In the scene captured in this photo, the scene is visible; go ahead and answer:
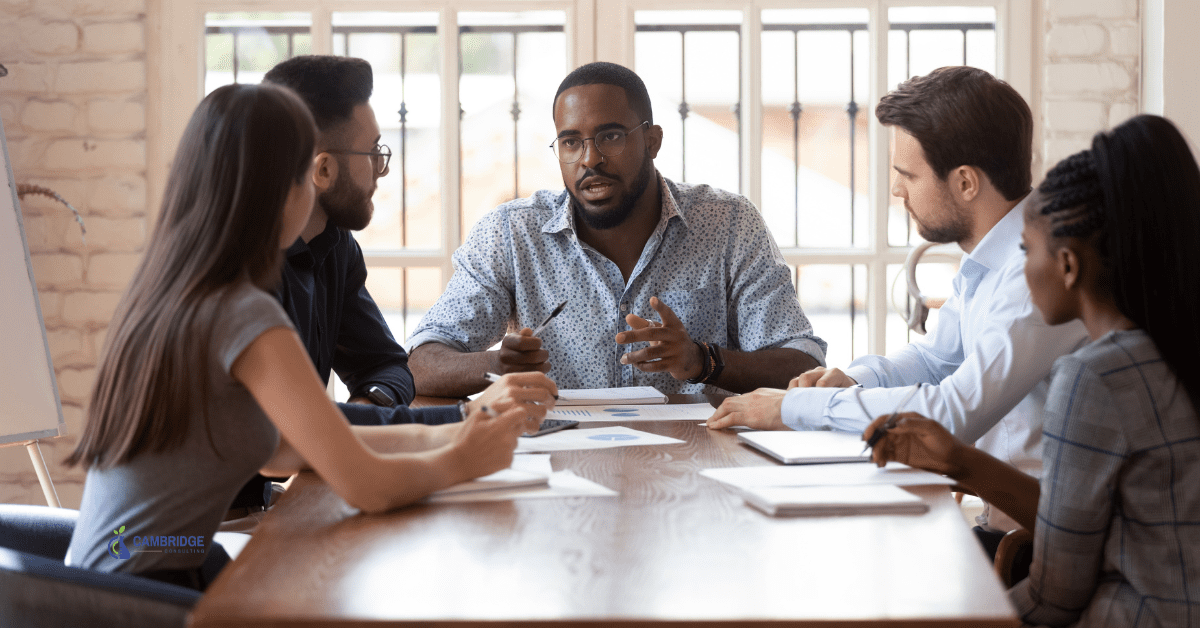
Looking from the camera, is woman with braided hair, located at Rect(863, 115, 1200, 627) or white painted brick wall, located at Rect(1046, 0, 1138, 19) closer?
woman with braided hair, located at Rect(863, 115, 1200, 627)

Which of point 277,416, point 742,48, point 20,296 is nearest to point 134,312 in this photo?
point 277,416

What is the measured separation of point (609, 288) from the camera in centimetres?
238

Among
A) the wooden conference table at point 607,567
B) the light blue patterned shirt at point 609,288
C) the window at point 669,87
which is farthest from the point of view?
the window at point 669,87

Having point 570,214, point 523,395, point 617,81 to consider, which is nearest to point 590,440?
point 523,395

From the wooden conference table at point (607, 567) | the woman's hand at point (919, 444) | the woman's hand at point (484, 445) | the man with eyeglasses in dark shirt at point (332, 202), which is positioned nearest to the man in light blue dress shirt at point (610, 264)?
the man with eyeglasses in dark shirt at point (332, 202)

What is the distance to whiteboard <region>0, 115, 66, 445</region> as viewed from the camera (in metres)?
2.42

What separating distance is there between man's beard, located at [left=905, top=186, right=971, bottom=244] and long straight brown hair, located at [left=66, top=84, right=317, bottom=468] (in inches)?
44.7

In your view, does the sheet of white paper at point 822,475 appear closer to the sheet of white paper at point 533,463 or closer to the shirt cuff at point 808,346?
the sheet of white paper at point 533,463

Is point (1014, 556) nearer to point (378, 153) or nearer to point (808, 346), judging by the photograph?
point (808, 346)

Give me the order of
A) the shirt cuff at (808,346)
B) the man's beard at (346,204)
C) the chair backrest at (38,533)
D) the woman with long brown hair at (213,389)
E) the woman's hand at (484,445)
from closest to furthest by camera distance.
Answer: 1. the woman with long brown hair at (213,389)
2. the woman's hand at (484,445)
3. the chair backrest at (38,533)
4. the man's beard at (346,204)
5. the shirt cuff at (808,346)

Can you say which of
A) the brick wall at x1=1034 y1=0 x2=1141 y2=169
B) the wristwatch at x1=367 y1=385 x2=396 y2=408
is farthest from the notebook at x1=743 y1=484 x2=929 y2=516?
the brick wall at x1=1034 y1=0 x2=1141 y2=169

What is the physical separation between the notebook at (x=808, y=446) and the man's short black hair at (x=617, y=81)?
1.15 metres

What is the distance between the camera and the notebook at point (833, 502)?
1063 mm

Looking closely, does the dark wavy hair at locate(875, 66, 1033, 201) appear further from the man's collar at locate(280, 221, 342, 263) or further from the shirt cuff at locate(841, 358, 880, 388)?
the man's collar at locate(280, 221, 342, 263)
